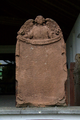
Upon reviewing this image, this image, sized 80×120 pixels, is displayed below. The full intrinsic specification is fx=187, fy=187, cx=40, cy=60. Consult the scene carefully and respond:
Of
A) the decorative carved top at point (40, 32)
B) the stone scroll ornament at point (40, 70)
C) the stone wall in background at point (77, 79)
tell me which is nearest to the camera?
the stone scroll ornament at point (40, 70)

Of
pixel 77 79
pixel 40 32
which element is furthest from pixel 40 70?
pixel 77 79

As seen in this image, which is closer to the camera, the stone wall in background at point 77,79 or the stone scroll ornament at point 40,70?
the stone scroll ornament at point 40,70

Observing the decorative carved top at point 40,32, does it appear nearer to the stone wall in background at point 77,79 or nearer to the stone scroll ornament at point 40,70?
the stone scroll ornament at point 40,70

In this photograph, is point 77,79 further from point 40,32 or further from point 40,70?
point 40,32

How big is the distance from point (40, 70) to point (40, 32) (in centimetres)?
76

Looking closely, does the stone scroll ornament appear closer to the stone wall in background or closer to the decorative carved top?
the decorative carved top

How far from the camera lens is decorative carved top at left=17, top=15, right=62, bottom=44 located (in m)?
3.62

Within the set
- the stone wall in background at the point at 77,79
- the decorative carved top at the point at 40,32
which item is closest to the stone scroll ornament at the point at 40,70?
the decorative carved top at the point at 40,32

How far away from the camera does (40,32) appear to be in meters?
3.70

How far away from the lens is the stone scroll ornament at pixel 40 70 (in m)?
3.46

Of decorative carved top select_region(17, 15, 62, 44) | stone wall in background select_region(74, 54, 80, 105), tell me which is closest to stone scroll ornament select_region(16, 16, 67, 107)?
decorative carved top select_region(17, 15, 62, 44)

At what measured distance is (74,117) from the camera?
312 centimetres

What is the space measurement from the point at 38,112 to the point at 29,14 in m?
6.97

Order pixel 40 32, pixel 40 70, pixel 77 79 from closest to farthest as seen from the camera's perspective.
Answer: pixel 40 70 < pixel 40 32 < pixel 77 79
